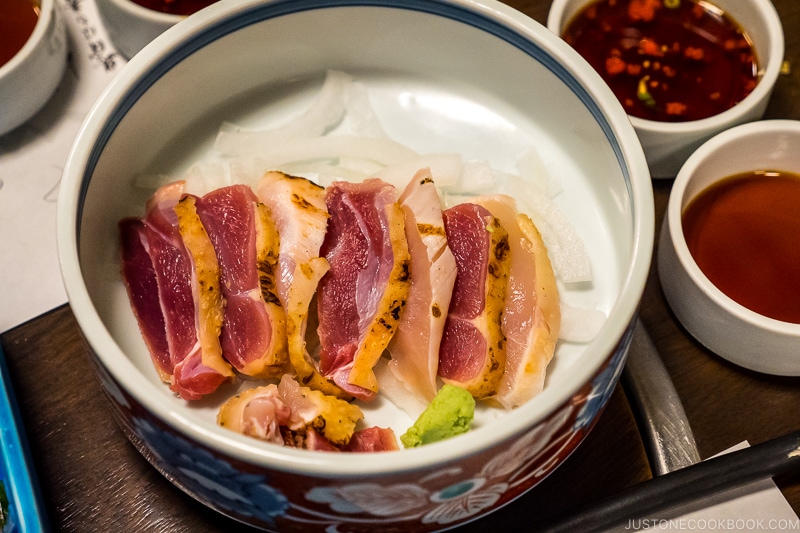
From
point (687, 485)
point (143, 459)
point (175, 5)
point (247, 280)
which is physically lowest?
point (687, 485)

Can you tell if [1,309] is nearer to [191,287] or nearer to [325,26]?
[191,287]

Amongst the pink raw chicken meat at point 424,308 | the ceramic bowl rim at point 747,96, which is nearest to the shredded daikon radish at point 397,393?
the pink raw chicken meat at point 424,308

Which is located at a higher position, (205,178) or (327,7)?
(327,7)

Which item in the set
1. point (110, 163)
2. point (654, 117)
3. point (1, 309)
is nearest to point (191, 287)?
point (110, 163)

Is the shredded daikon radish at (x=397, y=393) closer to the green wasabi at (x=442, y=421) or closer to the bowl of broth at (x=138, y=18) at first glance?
the green wasabi at (x=442, y=421)

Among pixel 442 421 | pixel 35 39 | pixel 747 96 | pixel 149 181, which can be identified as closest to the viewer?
pixel 442 421

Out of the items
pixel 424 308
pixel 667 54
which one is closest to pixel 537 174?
pixel 424 308

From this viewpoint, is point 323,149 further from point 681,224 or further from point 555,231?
point 681,224

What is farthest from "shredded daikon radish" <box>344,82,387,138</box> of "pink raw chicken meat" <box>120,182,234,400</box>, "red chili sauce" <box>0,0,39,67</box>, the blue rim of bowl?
"red chili sauce" <box>0,0,39,67</box>
